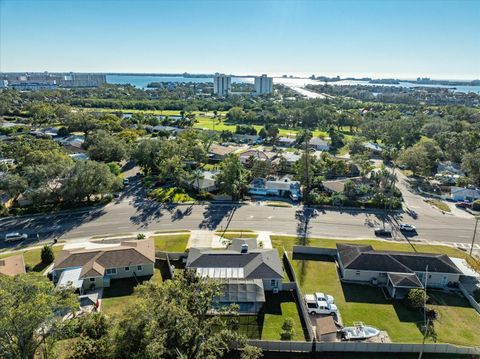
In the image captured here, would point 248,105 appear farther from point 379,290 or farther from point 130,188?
point 379,290

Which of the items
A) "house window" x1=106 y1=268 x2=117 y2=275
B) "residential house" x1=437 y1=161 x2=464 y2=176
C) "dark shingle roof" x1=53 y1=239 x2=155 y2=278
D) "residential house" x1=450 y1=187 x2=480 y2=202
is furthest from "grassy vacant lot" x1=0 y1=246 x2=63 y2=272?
"residential house" x1=437 y1=161 x2=464 y2=176

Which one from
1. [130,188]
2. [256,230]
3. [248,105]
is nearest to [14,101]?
[248,105]

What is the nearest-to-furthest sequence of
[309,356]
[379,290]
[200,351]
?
[200,351], [309,356], [379,290]

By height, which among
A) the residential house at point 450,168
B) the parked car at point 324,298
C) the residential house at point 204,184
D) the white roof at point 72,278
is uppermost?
the residential house at point 450,168

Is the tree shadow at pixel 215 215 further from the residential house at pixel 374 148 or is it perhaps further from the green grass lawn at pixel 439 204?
the residential house at pixel 374 148

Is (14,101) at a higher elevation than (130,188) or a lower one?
higher

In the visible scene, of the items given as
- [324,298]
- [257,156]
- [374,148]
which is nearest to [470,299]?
[324,298]

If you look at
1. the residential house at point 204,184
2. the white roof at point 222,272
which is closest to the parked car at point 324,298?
the white roof at point 222,272
